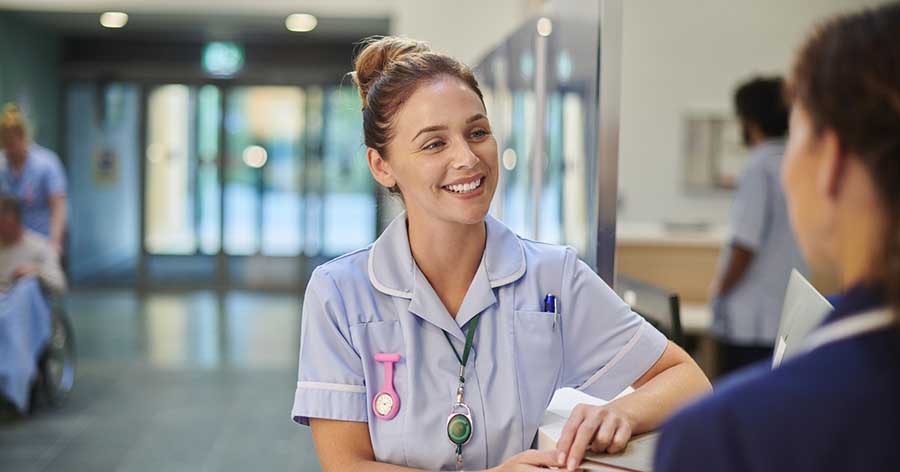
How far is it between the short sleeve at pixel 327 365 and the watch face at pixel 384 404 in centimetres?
3

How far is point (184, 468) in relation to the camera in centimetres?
480

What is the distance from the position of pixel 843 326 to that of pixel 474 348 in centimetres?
100

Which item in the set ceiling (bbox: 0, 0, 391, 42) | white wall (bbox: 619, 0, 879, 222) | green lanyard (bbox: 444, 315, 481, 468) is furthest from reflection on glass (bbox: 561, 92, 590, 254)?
ceiling (bbox: 0, 0, 391, 42)

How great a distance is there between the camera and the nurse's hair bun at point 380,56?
1.82 meters

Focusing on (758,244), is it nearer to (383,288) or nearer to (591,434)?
(383,288)

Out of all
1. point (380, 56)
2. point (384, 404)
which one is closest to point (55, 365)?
point (380, 56)

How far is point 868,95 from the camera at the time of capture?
69 cm

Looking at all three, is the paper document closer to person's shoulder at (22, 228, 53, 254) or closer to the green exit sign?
person's shoulder at (22, 228, 53, 254)

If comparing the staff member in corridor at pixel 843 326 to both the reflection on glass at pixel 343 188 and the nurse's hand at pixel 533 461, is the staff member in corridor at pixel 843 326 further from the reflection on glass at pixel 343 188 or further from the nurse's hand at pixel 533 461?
the reflection on glass at pixel 343 188

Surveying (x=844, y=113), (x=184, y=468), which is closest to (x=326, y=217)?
(x=184, y=468)

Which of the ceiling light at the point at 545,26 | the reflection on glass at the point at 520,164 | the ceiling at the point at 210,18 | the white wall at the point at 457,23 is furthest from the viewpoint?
the ceiling at the point at 210,18

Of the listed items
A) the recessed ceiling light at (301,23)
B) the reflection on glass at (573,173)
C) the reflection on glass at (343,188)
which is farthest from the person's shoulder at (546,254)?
the reflection on glass at (343,188)

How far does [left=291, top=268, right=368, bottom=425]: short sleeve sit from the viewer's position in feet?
5.22

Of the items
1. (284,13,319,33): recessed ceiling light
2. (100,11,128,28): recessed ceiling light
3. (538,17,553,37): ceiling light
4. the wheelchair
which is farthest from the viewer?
(100,11,128,28): recessed ceiling light
